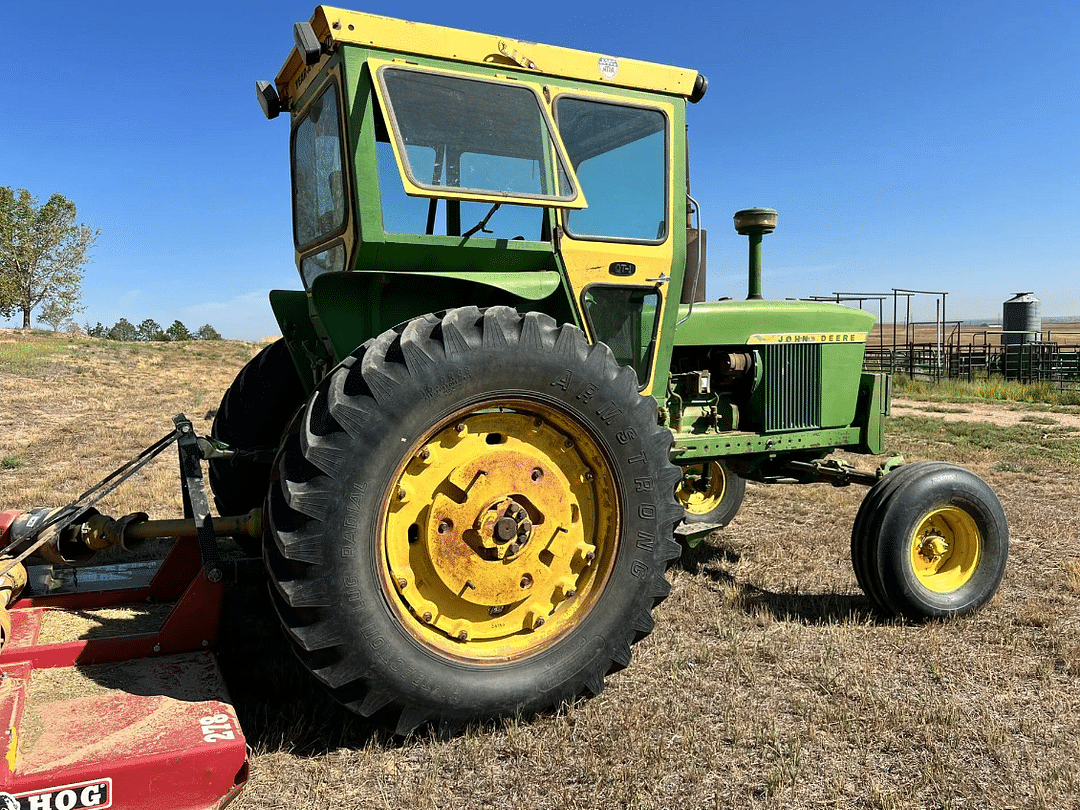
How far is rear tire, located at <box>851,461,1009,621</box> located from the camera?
3.82 metres

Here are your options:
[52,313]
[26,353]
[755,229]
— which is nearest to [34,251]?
[52,313]

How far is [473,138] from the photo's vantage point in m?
3.15

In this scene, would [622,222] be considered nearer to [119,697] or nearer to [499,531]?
[499,531]

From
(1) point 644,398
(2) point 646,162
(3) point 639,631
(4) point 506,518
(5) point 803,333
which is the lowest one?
(3) point 639,631

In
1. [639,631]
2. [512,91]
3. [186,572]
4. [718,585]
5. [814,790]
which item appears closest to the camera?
[814,790]

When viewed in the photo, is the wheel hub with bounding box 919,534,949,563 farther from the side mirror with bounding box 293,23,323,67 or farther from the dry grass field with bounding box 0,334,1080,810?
the side mirror with bounding box 293,23,323,67

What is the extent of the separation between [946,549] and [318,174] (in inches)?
143

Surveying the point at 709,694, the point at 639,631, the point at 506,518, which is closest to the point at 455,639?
the point at 506,518

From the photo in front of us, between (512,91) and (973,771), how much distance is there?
2.94 m

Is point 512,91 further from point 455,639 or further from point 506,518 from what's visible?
point 455,639

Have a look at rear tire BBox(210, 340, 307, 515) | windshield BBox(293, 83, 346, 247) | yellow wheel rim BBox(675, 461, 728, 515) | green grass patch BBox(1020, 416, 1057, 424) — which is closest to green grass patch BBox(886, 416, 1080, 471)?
green grass patch BBox(1020, 416, 1057, 424)

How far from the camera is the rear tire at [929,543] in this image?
3824 millimetres

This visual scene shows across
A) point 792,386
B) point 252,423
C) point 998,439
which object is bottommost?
point 998,439

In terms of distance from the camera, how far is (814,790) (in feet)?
8.13
